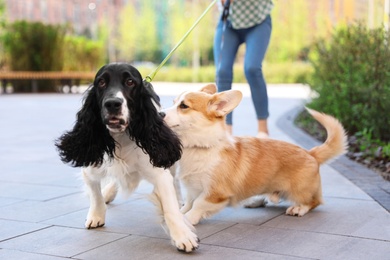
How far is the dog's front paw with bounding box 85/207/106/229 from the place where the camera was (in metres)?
4.12

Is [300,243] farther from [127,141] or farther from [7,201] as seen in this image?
[7,201]

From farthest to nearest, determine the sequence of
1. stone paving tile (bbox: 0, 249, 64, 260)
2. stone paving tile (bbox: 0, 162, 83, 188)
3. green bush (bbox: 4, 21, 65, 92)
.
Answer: green bush (bbox: 4, 21, 65, 92), stone paving tile (bbox: 0, 162, 83, 188), stone paving tile (bbox: 0, 249, 64, 260)

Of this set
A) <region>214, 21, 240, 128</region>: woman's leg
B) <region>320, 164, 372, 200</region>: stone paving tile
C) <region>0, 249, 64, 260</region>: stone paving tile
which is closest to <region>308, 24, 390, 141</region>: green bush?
<region>320, 164, 372, 200</region>: stone paving tile

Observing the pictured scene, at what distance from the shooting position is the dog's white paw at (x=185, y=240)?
3510 mm

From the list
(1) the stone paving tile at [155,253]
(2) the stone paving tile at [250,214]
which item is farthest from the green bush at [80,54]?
(1) the stone paving tile at [155,253]

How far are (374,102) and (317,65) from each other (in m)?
3.32

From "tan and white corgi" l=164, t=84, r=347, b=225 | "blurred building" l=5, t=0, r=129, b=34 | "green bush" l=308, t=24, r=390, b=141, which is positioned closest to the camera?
"tan and white corgi" l=164, t=84, r=347, b=225

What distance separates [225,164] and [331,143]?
94 centimetres

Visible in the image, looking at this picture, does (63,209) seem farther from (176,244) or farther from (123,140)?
(176,244)

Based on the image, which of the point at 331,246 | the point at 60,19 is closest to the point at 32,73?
the point at 331,246

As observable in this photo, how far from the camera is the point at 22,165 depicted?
22.8 feet

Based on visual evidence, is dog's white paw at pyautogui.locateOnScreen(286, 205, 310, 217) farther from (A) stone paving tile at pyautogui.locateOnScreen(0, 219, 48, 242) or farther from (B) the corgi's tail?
(A) stone paving tile at pyautogui.locateOnScreen(0, 219, 48, 242)

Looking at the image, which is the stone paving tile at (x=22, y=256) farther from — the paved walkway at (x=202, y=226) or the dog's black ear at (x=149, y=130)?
the dog's black ear at (x=149, y=130)

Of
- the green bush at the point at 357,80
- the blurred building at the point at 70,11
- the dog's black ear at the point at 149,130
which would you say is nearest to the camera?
the dog's black ear at the point at 149,130
